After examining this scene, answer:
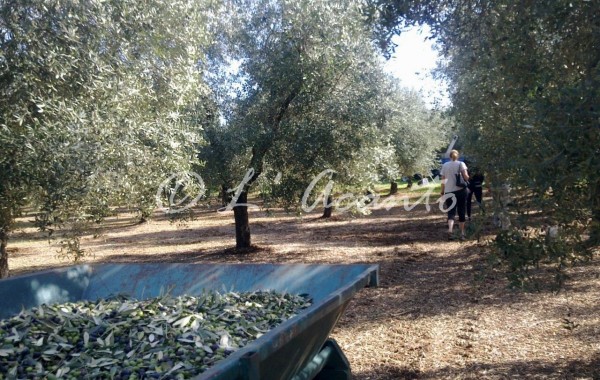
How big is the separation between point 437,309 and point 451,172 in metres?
4.95

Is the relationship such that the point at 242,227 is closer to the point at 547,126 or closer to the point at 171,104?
the point at 171,104

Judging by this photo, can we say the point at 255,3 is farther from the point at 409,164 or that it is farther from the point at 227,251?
the point at 409,164

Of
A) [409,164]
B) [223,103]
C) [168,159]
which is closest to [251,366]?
[168,159]

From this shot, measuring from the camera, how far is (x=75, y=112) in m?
5.80

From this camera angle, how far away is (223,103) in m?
11.6

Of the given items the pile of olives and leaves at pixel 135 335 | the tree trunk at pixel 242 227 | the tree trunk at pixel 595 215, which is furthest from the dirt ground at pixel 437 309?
the pile of olives and leaves at pixel 135 335

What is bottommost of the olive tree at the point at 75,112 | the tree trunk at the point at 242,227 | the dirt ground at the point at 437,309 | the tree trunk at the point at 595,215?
the dirt ground at the point at 437,309

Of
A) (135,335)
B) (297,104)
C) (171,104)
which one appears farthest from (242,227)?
(135,335)

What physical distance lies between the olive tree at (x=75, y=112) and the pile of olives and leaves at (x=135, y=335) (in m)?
1.84

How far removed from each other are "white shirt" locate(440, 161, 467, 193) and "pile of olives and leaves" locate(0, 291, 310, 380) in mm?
8013

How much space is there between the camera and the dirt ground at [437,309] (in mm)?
5137

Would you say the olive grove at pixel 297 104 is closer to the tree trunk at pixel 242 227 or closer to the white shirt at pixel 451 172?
the tree trunk at pixel 242 227

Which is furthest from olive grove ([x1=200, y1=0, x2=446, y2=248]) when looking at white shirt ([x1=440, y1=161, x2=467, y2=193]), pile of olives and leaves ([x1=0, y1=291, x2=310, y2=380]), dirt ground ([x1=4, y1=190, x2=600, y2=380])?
pile of olives and leaves ([x1=0, y1=291, x2=310, y2=380])

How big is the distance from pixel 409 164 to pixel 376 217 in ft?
17.8
